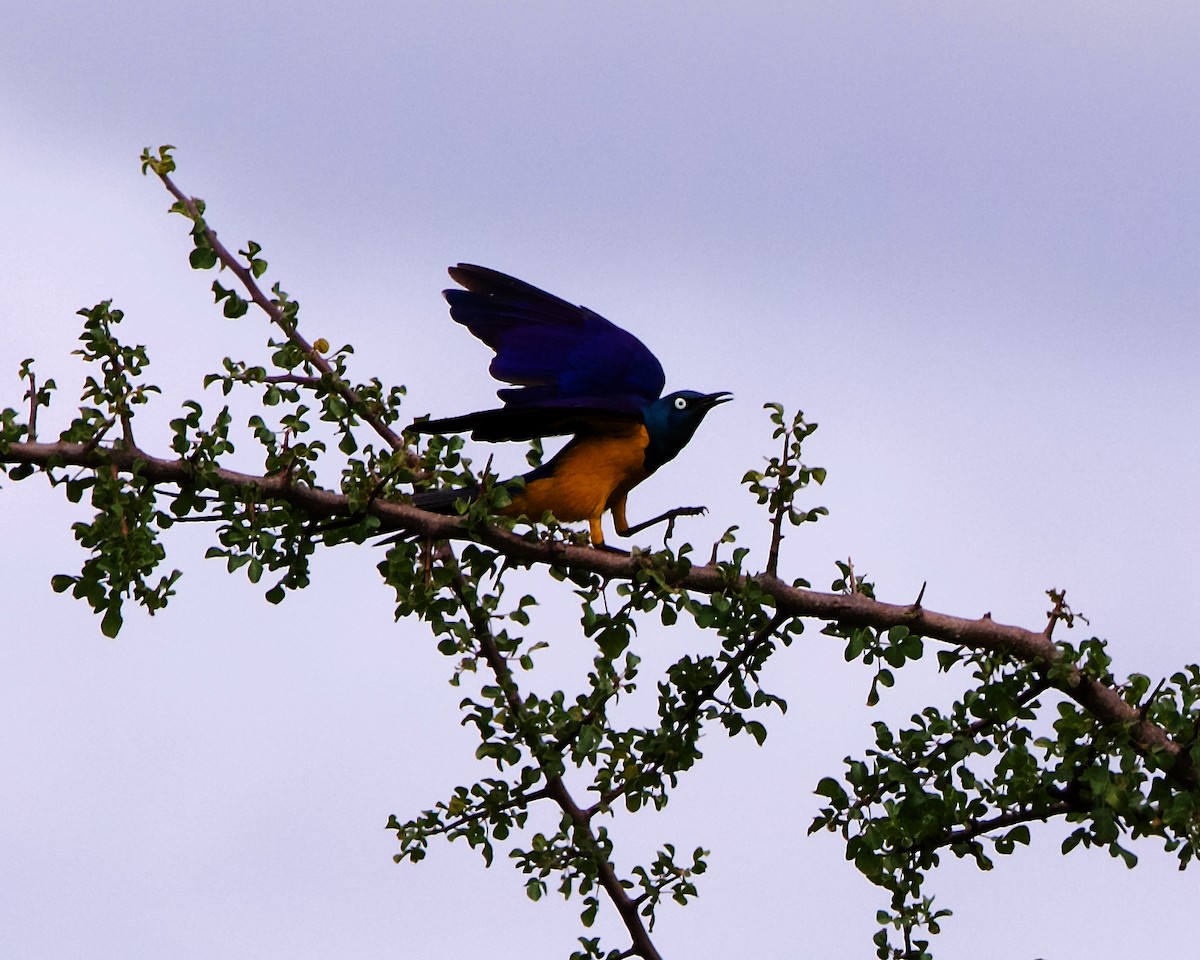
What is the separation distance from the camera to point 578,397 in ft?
21.9

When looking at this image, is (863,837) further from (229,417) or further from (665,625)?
(229,417)

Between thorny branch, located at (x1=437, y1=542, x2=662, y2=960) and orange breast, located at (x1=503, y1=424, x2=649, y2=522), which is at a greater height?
orange breast, located at (x1=503, y1=424, x2=649, y2=522)

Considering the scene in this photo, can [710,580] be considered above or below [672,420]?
below

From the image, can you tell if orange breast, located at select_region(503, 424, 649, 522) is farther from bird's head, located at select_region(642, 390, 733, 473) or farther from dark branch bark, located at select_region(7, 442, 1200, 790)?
dark branch bark, located at select_region(7, 442, 1200, 790)

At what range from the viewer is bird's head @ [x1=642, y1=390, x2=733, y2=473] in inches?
269

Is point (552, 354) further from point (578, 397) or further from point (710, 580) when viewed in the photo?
point (710, 580)

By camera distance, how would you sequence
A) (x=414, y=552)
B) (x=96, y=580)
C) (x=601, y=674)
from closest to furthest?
1. (x=96, y=580)
2. (x=414, y=552)
3. (x=601, y=674)

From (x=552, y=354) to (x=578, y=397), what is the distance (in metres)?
0.29

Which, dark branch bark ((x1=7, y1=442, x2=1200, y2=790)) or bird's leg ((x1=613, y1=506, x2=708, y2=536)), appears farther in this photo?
bird's leg ((x1=613, y1=506, x2=708, y2=536))

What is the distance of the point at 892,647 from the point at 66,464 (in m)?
3.08

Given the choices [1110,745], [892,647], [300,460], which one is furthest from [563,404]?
[1110,745]

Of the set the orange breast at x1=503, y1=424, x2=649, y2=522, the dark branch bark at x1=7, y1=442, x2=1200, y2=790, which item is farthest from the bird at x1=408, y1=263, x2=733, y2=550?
the dark branch bark at x1=7, y1=442, x2=1200, y2=790

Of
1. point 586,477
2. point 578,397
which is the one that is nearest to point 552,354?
point 578,397

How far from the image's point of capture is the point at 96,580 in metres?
5.68
